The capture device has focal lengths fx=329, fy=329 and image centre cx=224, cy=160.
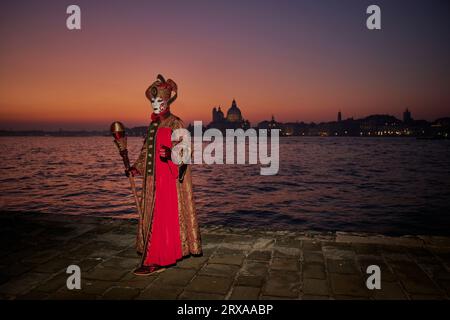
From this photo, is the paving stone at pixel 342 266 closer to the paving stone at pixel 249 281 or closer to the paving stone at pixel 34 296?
the paving stone at pixel 249 281

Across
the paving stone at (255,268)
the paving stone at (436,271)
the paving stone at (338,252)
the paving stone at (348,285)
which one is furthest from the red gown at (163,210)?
the paving stone at (436,271)

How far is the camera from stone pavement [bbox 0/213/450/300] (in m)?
3.56

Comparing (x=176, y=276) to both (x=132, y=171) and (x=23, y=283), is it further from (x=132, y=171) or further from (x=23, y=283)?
→ (x=23, y=283)

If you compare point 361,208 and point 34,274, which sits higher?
point 34,274

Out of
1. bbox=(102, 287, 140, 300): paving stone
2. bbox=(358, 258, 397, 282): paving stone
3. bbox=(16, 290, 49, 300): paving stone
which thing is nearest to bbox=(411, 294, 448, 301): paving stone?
bbox=(358, 258, 397, 282): paving stone

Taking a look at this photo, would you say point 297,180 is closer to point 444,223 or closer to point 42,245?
point 444,223

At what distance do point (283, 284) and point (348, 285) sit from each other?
0.73m

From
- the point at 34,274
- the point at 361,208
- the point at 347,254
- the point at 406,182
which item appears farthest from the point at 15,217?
the point at 406,182

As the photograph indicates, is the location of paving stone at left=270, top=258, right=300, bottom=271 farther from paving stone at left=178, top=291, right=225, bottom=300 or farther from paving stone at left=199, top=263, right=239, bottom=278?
paving stone at left=178, top=291, right=225, bottom=300

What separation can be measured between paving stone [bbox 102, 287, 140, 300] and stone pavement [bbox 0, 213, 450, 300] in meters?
0.01

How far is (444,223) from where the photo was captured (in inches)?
545

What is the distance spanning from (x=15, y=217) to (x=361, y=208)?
574 inches

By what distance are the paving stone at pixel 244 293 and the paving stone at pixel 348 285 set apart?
2.81 feet

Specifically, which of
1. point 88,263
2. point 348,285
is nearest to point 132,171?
point 88,263
